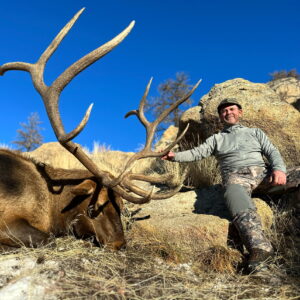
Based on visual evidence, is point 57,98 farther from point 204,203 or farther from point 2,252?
point 204,203

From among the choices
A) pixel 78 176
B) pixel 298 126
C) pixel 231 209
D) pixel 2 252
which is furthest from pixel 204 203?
pixel 2 252

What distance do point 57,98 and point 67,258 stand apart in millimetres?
1809

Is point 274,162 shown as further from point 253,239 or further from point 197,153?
point 253,239

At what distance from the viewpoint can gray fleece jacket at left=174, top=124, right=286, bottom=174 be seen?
5.01m

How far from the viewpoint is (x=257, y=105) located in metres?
6.82

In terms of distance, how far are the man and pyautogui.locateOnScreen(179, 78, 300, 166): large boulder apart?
4.55 ft

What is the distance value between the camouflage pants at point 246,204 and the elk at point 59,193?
907 mm

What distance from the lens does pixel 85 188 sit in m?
4.14

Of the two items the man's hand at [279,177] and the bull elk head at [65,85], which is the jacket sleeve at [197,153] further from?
the man's hand at [279,177]

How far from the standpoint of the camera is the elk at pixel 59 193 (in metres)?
3.86

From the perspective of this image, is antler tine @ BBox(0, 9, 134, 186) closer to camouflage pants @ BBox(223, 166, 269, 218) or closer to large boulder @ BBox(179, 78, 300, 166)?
camouflage pants @ BBox(223, 166, 269, 218)

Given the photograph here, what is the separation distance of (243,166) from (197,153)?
2.39ft

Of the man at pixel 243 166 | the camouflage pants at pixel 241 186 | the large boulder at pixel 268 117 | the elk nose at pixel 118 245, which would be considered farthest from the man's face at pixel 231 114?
the elk nose at pixel 118 245

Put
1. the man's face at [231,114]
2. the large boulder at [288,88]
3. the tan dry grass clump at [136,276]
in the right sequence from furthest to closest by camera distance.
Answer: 1. the large boulder at [288,88]
2. the man's face at [231,114]
3. the tan dry grass clump at [136,276]
